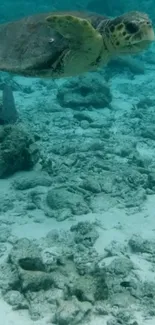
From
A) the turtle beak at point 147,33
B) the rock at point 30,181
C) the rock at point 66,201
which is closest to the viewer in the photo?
the turtle beak at point 147,33

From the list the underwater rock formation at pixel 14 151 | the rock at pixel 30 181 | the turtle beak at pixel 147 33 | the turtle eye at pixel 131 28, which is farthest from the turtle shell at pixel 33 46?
the rock at pixel 30 181

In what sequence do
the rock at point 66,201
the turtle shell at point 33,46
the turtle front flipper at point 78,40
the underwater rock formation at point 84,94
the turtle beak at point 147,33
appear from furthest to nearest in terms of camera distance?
the underwater rock formation at point 84,94 → the rock at point 66,201 → the turtle shell at point 33,46 → the turtle beak at point 147,33 → the turtle front flipper at point 78,40

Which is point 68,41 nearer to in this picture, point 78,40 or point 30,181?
point 78,40

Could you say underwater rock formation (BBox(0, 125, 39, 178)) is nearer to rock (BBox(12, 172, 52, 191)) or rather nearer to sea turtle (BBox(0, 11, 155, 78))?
rock (BBox(12, 172, 52, 191))

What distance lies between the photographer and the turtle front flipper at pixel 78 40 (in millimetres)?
3088

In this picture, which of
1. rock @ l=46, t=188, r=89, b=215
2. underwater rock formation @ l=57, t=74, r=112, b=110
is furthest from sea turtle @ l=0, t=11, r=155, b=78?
underwater rock formation @ l=57, t=74, r=112, b=110

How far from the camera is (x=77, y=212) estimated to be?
4805mm

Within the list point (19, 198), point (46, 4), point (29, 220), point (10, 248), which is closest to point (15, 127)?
point (19, 198)

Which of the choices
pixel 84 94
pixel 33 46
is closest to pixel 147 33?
pixel 33 46

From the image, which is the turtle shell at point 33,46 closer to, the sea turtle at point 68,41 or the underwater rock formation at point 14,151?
the sea turtle at point 68,41

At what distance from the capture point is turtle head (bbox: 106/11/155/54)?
321 centimetres

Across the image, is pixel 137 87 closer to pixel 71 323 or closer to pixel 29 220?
pixel 29 220

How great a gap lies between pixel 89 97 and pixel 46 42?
205 inches

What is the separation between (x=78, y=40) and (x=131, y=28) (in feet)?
1.53
